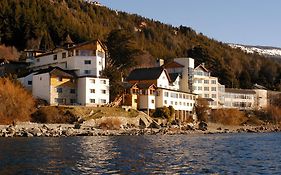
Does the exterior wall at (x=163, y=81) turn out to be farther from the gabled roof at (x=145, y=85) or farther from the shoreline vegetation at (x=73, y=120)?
the shoreline vegetation at (x=73, y=120)

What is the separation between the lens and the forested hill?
87812 mm

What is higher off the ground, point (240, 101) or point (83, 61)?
point (83, 61)

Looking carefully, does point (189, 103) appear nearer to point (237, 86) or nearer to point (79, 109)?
point (79, 109)

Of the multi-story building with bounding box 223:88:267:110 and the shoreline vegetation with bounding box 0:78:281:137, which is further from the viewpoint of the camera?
the multi-story building with bounding box 223:88:267:110

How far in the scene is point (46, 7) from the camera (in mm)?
104562

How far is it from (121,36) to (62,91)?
862 inches

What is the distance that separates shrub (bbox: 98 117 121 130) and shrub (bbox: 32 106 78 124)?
3201 mm

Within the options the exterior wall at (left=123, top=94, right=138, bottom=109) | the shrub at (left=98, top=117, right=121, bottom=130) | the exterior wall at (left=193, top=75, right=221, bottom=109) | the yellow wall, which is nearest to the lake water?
the shrub at (left=98, top=117, right=121, bottom=130)

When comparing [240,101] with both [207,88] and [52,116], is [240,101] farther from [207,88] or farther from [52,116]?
[52,116]

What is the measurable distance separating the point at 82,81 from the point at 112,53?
1821cm

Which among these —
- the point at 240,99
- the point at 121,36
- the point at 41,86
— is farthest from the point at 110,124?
the point at 240,99

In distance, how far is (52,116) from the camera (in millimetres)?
53281

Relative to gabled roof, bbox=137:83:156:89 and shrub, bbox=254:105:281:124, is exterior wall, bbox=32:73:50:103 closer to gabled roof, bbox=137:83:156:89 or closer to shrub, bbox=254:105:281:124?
gabled roof, bbox=137:83:156:89

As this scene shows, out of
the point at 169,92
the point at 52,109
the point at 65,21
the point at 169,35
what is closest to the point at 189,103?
the point at 169,92
